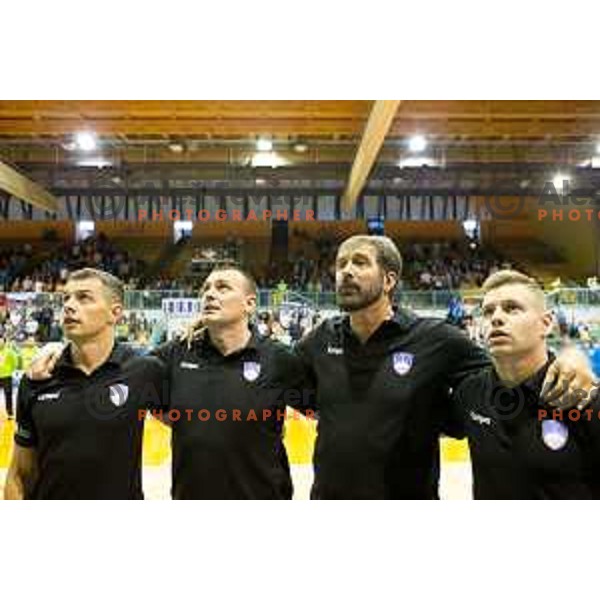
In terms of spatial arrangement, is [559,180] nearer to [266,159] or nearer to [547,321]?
[266,159]

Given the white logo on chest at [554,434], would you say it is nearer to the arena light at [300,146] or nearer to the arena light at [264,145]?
the arena light at [264,145]

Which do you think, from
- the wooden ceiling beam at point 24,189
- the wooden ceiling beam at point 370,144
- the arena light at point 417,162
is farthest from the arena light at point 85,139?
the arena light at point 417,162

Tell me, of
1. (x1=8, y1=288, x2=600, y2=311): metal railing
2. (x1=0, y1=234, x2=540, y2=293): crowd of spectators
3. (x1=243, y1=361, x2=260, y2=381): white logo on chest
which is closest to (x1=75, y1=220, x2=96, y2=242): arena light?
(x1=0, y1=234, x2=540, y2=293): crowd of spectators

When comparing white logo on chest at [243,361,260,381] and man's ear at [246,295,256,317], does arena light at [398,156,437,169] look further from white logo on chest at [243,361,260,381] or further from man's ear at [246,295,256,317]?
white logo on chest at [243,361,260,381]

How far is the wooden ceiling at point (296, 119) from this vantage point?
8484 millimetres

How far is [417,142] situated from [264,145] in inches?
107

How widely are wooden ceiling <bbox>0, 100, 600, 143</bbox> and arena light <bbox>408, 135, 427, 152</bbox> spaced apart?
19 centimetres

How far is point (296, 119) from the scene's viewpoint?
9922 mm

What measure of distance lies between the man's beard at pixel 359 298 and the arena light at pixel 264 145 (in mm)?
9217

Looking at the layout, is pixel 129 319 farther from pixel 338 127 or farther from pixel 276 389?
pixel 276 389

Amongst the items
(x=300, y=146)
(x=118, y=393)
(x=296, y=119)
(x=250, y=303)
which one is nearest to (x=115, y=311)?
(x=118, y=393)

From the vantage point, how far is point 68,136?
36.3 ft

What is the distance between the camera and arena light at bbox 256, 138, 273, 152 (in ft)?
39.0
